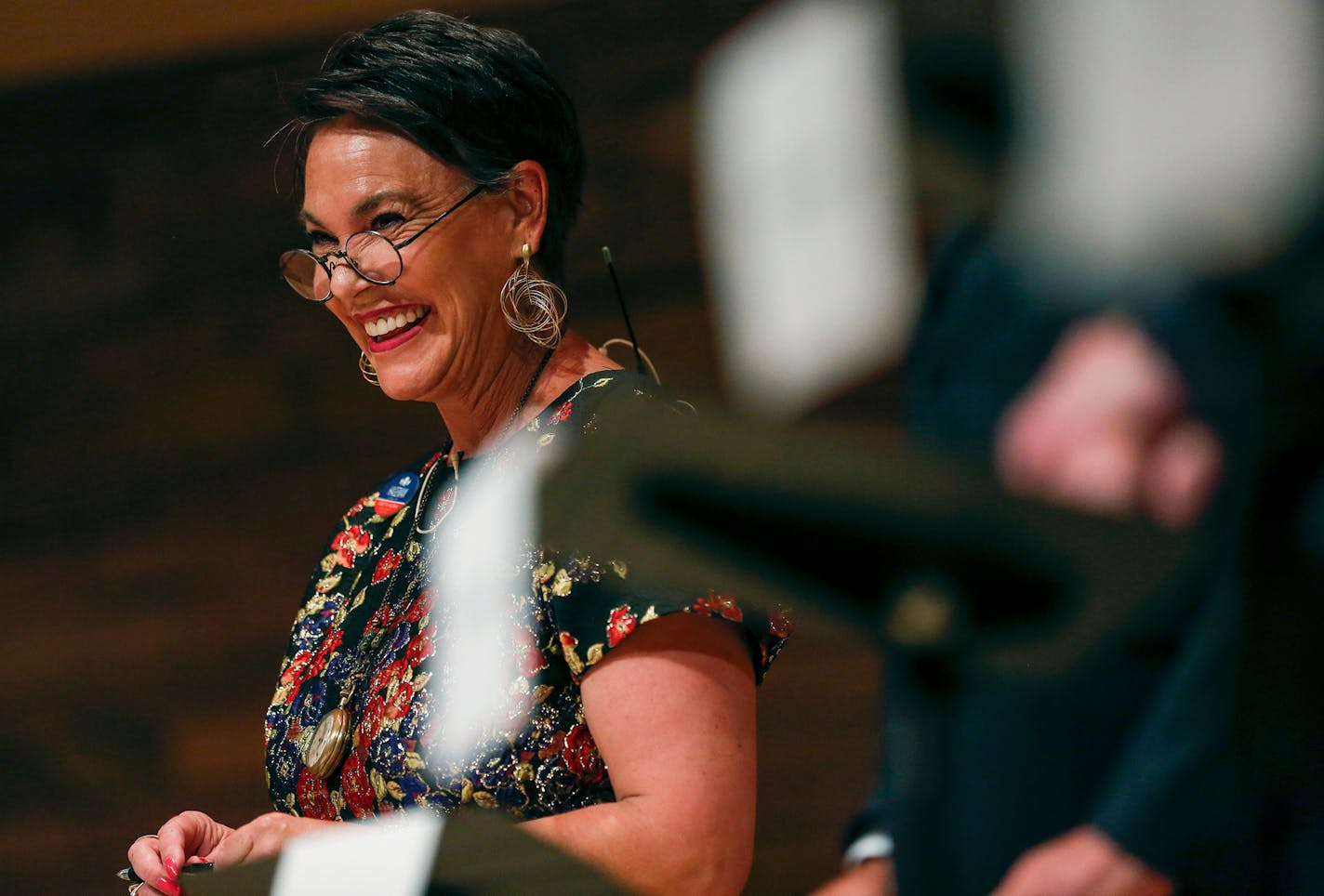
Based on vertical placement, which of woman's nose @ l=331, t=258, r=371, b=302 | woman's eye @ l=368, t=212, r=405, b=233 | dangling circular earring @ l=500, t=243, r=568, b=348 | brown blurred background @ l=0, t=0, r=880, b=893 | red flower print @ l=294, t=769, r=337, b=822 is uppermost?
woman's eye @ l=368, t=212, r=405, b=233

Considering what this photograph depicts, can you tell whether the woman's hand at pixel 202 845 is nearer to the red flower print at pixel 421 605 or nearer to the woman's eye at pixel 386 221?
the red flower print at pixel 421 605

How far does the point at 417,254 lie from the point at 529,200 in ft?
0.40

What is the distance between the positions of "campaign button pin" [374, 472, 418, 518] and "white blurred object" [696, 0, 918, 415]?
1064mm

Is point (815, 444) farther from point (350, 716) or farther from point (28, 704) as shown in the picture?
point (28, 704)

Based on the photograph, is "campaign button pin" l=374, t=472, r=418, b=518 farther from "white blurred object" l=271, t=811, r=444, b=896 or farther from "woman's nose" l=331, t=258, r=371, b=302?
"white blurred object" l=271, t=811, r=444, b=896

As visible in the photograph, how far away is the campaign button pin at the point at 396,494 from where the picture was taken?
4.69 feet

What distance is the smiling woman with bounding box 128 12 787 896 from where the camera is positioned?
0.99 metres

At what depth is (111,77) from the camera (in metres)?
2.18

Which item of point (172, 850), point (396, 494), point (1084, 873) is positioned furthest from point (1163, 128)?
point (396, 494)

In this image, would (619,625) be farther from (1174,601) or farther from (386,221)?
(1174,601)

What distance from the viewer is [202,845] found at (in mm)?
1197

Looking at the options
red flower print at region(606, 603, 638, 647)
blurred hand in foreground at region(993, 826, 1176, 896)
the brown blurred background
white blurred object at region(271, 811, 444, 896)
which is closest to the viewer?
blurred hand in foreground at region(993, 826, 1176, 896)

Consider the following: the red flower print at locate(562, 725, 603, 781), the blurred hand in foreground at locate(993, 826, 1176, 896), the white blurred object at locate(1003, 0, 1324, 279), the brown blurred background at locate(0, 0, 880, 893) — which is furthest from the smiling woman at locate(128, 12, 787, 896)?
the brown blurred background at locate(0, 0, 880, 893)

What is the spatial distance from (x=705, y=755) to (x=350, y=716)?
1.09ft
